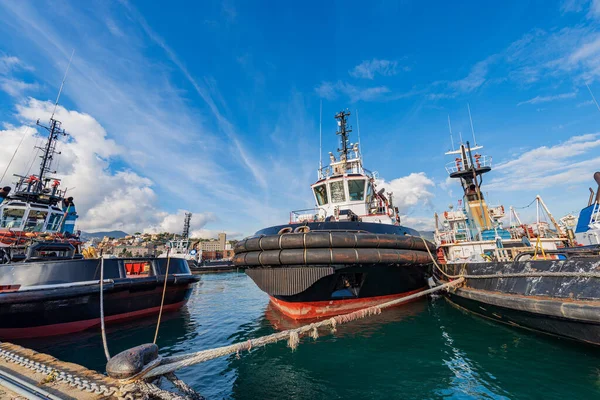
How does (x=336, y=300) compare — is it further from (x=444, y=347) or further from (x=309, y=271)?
(x=444, y=347)

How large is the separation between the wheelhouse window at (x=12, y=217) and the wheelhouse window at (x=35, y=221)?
47 cm

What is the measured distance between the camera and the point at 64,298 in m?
7.02

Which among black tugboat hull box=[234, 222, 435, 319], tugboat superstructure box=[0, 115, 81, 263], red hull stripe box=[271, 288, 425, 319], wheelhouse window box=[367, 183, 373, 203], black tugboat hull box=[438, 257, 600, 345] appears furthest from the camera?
tugboat superstructure box=[0, 115, 81, 263]

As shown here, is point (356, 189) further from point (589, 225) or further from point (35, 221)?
point (35, 221)

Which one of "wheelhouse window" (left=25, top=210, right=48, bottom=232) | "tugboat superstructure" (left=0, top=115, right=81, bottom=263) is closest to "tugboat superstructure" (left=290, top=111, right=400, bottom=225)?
"tugboat superstructure" (left=0, top=115, right=81, bottom=263)

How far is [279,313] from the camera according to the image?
897 cm

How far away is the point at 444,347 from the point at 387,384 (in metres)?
2.16

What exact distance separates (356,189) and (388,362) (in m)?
7.65

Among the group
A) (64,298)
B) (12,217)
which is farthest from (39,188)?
(64,298)

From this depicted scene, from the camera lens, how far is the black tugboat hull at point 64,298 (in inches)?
260

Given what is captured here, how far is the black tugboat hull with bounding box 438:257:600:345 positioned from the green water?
0.32 m

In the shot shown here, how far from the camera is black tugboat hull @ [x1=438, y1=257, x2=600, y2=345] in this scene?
13.7ft

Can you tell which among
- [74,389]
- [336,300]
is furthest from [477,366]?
[74,389]

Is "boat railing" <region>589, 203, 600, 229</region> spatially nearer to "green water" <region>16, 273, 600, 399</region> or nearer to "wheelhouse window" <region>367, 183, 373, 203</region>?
"green water" <region>16, 273, 600, 399</region>
